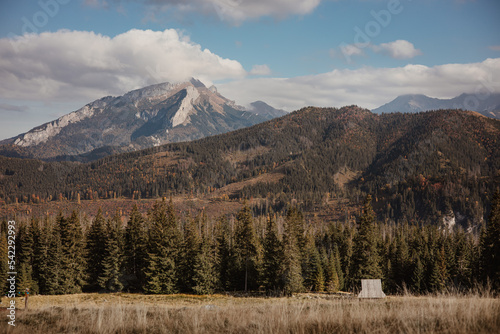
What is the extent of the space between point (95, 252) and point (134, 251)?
7.07m

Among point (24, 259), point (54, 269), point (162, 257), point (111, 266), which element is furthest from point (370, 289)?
point (24, 259)

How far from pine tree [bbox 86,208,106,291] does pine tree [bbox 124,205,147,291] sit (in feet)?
13.3

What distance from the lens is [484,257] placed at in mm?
39562

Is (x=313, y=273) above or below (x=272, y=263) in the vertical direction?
below

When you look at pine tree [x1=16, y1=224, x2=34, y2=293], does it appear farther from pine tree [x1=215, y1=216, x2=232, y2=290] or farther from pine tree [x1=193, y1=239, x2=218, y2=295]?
pine tree [x1=215, y1=216, x2=232, y2=290]

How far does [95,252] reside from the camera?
193 ft

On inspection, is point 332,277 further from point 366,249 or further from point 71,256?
point 71,256

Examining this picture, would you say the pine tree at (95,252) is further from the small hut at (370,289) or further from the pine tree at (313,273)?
the small hut at (370,289)

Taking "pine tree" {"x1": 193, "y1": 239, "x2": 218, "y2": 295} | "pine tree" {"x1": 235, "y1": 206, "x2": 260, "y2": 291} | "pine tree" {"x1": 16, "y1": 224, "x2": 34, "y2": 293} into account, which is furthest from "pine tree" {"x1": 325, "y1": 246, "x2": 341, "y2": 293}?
"pine tree" {"x1": 16, "y1": 224, "x2": 34, "y2": 293}

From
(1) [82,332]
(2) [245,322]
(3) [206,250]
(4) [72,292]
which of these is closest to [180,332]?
(2) [245,322]

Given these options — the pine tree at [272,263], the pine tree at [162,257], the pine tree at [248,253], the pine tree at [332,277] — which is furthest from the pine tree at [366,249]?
the pine tree at [162,257]

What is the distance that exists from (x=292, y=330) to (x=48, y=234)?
193 feet

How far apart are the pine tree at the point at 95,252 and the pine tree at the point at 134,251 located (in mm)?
4048

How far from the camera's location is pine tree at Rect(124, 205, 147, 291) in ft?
188
